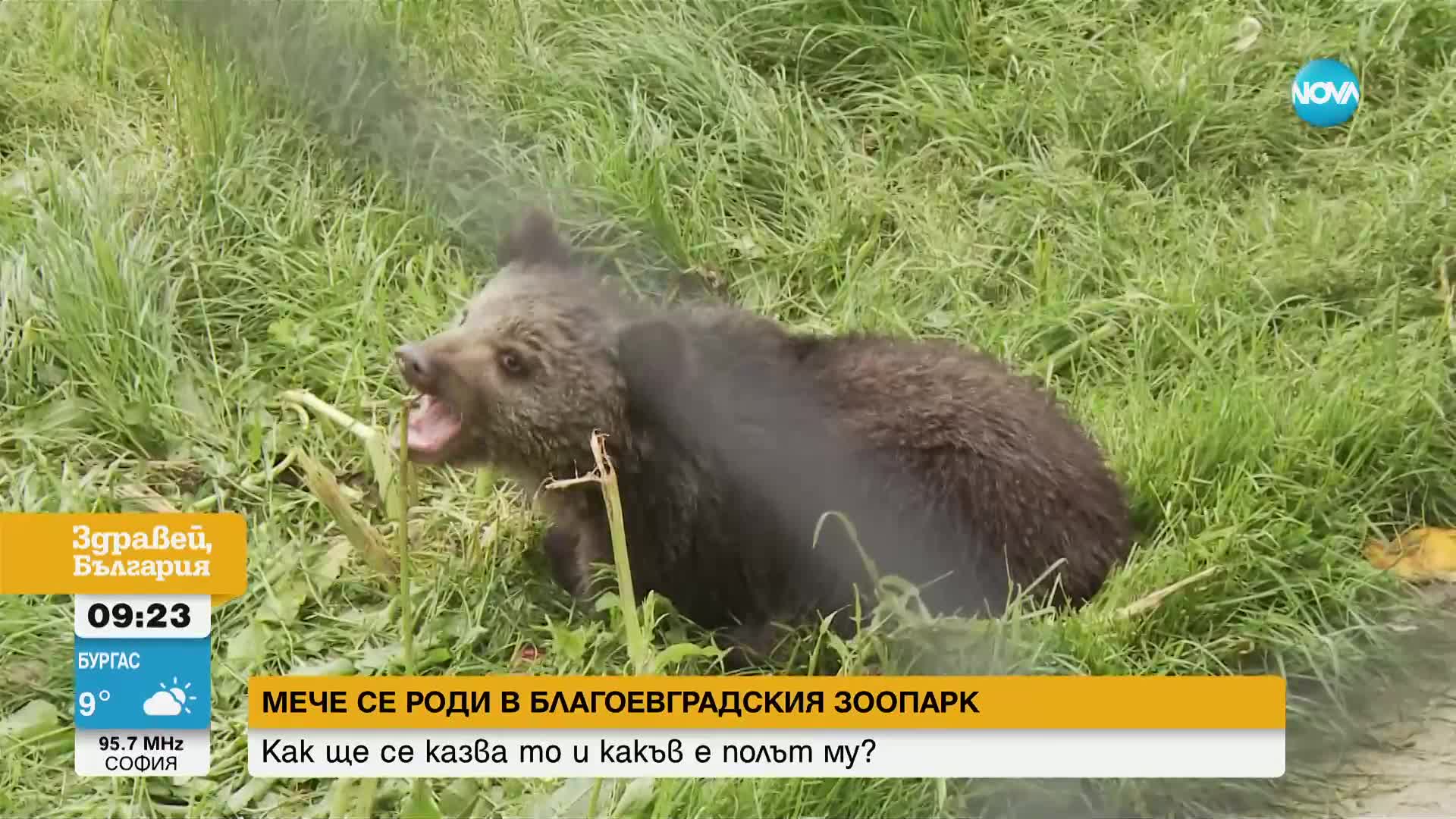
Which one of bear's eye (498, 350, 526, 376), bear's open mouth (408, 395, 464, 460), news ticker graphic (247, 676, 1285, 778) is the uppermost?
bear's eye (498, 350, 526, 376)

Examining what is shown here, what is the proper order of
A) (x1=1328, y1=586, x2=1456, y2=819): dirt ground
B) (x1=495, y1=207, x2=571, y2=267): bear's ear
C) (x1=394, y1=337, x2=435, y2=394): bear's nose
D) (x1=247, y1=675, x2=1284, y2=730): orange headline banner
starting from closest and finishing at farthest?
(x1=247, y1=675, x2=1284, y2=730): orange headline banner → (x1=1328, y1=586, x2=1456, y2=819): dirt ground → (x1=394, y1=337, x2=435, y2=394): bear's nose → (x1=495, y1=207, x2=571, y2=267): bear's ear

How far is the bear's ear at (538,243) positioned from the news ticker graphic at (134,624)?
750 mm

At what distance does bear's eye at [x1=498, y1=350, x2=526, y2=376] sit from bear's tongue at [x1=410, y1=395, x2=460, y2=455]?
12 cm

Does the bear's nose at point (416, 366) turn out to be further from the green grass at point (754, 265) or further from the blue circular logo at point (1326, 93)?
the blue circular logo at point (1326, 93)

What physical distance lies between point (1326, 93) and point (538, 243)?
4.39 feet

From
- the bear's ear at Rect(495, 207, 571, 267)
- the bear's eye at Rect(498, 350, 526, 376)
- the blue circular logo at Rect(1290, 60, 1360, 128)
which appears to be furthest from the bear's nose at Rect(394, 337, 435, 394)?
the blue circular logo at Rect(1290, 60, 1360, 128)

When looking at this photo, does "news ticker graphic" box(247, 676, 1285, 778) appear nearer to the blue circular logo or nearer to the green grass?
the green grass

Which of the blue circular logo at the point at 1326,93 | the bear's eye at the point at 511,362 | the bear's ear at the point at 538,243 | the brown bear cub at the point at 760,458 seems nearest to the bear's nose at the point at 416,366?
the brown bear cub at the point at 760,458

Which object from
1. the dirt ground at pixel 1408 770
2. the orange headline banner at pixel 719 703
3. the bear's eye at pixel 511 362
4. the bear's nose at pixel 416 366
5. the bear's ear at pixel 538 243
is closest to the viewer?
the orange headline banner at pixel 719 703

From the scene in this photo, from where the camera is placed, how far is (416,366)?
2.35m

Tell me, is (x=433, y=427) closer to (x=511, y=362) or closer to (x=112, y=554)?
(x=511, y=362)

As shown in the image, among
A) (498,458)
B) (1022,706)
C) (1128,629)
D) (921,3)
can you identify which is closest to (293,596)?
(498,458)

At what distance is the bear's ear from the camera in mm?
2602

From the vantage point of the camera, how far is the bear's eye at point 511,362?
8.12ft
